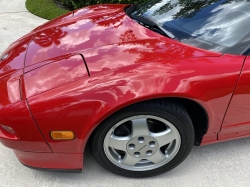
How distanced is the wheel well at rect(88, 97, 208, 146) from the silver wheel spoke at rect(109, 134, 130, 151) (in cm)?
15

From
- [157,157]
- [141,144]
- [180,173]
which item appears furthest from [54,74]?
[180,173]

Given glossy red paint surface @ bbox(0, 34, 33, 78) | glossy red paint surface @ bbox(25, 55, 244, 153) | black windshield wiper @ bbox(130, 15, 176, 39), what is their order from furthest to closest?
1. black windshield wiper @ bbox(130, 15, 176, 39)
2. glossy red paint surface @ bbox(0, 34, 33, 78)
3. glossy red paint surface @ bbox(25, 55, 244, 153)

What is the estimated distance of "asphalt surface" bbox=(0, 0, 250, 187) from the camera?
5.74 ft

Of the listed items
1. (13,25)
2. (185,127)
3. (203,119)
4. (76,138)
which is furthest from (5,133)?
(13,25)

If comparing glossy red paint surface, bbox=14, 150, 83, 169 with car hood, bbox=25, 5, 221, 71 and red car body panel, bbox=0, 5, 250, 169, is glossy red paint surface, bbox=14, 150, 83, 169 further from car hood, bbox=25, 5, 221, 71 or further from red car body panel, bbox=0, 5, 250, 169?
car hood, bbox=25, 5, 221, 71

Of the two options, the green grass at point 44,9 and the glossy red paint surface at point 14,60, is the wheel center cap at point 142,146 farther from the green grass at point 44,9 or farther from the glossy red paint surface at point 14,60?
the green grass at point 44,9

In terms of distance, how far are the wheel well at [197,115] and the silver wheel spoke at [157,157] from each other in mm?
319

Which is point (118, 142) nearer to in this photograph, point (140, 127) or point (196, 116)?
point (140, 127)

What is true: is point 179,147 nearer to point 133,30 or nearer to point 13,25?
point 133,30

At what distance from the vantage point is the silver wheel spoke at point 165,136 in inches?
61.6

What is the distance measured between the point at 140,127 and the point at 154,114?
15 cm

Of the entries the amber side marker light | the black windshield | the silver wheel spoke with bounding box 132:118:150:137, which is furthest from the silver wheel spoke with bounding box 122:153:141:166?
the black windshield

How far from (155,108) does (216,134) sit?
2.11ft

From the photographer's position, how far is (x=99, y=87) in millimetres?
1370
